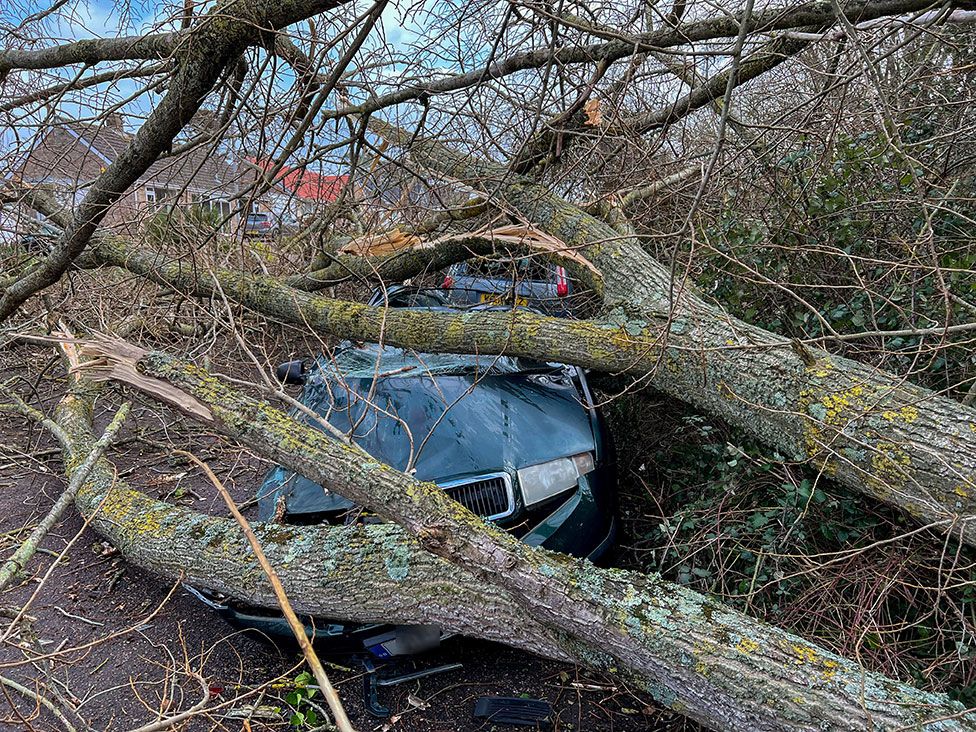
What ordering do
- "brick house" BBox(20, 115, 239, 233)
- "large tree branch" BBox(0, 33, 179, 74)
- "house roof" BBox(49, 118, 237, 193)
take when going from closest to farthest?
"large tree branch" BBox(0, 33, 179, 74) → "house roof" BBox(49, 118, 237, 193) → "brick house" BBox(20, 115, 239, 233)

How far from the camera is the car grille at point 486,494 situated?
3033mm

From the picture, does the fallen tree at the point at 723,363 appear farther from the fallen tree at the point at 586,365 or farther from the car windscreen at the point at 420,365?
the car windscreen at the point at 420,365

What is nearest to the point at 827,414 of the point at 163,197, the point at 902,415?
the point at 902,415

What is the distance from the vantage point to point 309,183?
17.3 ft

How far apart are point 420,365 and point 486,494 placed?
1.37 metres

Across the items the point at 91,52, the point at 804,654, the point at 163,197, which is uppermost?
the point at 91,52

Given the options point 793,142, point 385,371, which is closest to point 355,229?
point 385,371

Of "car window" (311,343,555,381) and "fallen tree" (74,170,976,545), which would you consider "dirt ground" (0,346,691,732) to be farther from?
"car window" (311,343,555,381)

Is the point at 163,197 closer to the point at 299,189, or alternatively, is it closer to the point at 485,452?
the point at 299,189

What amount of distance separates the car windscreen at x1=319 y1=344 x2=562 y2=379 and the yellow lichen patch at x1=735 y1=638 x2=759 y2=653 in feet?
7.09

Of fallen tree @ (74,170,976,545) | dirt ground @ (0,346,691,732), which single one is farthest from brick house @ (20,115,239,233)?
dirt ground @ (0,346,691,732)

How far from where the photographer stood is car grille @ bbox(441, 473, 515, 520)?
3.03 metres

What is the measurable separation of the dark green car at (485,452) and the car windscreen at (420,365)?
0.02 metres

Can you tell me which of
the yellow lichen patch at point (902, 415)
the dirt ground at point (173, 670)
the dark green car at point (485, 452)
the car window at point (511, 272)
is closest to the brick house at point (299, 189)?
the car window at point (511, 272)
